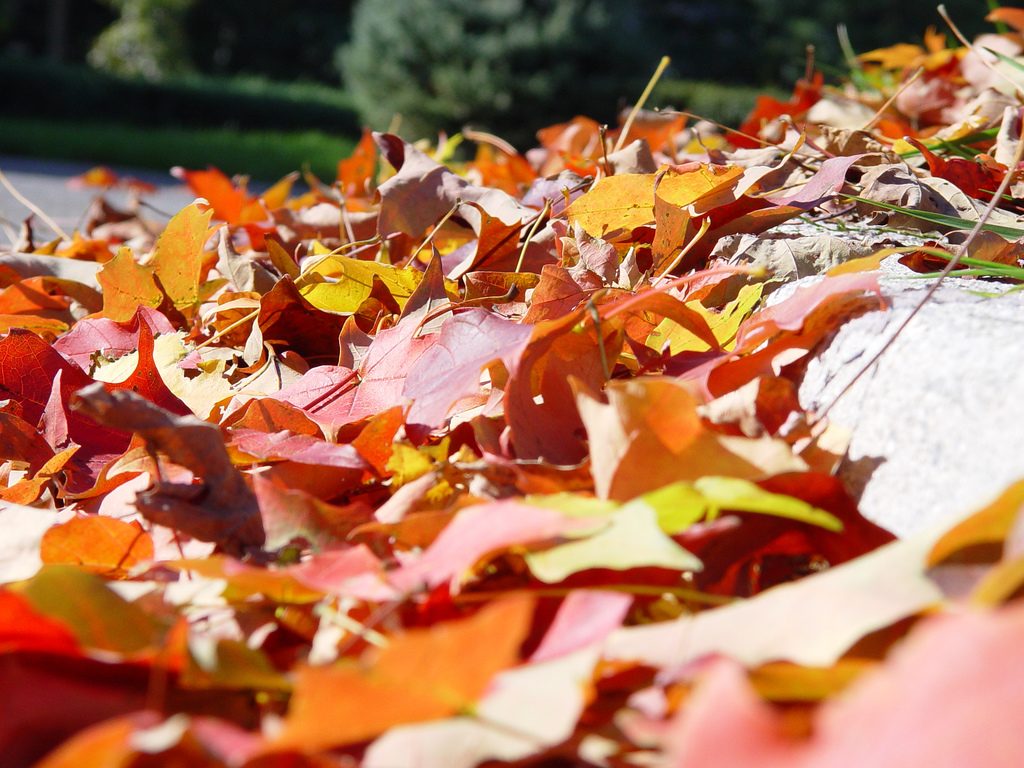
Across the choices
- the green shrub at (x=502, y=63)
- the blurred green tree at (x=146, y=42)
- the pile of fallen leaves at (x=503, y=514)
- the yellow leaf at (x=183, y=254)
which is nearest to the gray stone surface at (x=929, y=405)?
the pile of fallen leaves at (x=503, y=514)

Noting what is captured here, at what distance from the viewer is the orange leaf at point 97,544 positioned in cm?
56

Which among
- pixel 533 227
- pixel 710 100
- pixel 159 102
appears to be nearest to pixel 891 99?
pixel 533 227

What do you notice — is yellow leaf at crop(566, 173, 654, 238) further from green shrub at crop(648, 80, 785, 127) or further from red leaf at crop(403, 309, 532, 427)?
green shrub at crop(648, 80, 785, 127)

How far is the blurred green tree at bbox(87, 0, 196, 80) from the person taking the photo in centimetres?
1905

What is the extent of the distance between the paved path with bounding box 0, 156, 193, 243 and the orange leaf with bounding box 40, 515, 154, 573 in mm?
1274

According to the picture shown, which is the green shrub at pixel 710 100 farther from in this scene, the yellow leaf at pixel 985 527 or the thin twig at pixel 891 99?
the yellow leaf at pixel 985 527

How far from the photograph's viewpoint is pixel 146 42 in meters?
19.1

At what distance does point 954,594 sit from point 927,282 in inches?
15.4

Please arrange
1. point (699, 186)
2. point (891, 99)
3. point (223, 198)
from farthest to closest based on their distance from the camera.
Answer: point (223, 198) → point (891, 99) → point (699, 186)

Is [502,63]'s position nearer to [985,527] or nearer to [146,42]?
[985,527]

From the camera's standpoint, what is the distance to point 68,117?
12594 mm

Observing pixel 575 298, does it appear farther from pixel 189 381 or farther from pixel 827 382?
pixel 189 381

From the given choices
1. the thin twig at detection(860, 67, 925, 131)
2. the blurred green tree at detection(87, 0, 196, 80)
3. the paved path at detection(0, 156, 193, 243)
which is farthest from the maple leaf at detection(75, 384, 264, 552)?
the blurred green tree at detection(87, 0, 196, 80)

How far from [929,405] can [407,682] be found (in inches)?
14.0
